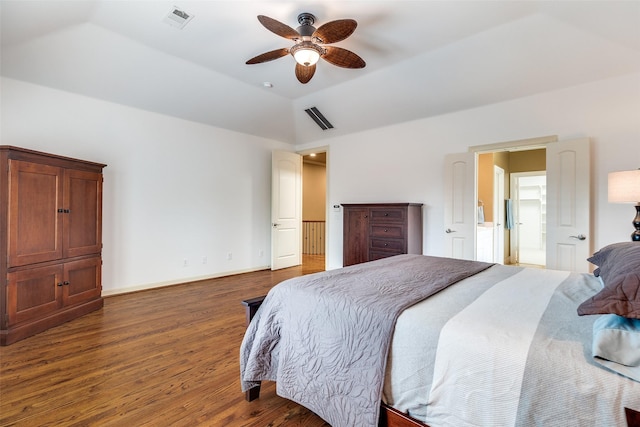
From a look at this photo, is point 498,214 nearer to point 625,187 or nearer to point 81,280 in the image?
point 625,187

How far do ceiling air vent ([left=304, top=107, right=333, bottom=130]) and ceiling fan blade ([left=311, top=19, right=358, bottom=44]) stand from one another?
8.26 ft

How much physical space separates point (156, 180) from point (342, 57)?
3.28 metres

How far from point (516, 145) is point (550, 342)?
3424mm

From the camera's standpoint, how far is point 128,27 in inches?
119

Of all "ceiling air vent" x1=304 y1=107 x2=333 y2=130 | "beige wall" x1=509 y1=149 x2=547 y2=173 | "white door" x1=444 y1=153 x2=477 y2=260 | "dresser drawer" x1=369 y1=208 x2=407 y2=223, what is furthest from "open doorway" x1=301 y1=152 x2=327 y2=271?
"beige wall" x1=509 y1=149 x2=547 y2=173

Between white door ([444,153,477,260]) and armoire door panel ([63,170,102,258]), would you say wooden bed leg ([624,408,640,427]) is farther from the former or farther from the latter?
armoire door panel ([63,170,102,258])

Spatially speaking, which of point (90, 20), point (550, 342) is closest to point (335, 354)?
point (550, 342)

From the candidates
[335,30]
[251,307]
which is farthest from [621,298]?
[335,30]

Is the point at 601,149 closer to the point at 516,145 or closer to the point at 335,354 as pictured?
the point at 516,145

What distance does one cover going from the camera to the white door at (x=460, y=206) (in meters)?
3.94

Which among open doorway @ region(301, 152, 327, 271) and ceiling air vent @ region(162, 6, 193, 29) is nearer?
ceiling air vent @ region(162, 6, 193, 29)

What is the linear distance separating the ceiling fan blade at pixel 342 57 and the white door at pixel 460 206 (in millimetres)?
2070

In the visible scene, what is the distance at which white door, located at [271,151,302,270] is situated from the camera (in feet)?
18.6

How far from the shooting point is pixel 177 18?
2.85m
